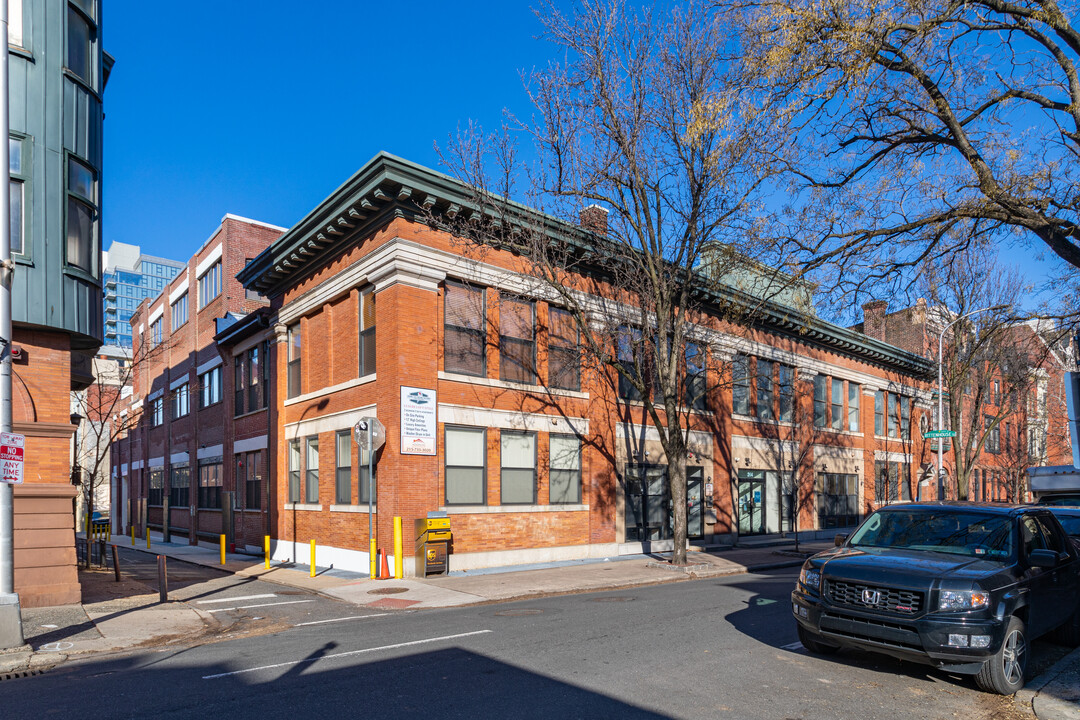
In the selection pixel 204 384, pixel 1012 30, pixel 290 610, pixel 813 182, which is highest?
pixel 1012 30

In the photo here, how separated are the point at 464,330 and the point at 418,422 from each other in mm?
2950

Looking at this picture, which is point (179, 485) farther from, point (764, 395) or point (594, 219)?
point (764, 395)

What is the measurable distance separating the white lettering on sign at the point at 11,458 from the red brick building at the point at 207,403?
15.5 metres

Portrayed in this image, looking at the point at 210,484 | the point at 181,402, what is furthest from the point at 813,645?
the point at 181,402

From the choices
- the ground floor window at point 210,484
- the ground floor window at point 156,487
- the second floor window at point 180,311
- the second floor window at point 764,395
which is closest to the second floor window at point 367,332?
the ground floor window at point 210,484

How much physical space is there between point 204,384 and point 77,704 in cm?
2754

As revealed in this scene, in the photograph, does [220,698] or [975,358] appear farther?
[975,358]

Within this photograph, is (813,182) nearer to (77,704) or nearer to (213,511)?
(77,704)

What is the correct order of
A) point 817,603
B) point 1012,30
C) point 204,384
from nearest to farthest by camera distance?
point 817,603 < point 1012,30 < point 204,384

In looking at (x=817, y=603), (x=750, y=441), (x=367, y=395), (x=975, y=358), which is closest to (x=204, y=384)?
(x=367, y=395)

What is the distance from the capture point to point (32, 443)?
13.5m

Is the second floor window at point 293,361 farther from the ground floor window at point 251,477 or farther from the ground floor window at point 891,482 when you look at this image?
the ground floor window at point 891,482

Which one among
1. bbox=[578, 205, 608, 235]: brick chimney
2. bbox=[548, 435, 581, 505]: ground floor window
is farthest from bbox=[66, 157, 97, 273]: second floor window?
bbox=[548, 435, 581, 505]: ground floor window

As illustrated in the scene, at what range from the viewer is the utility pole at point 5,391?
31.6 feet
